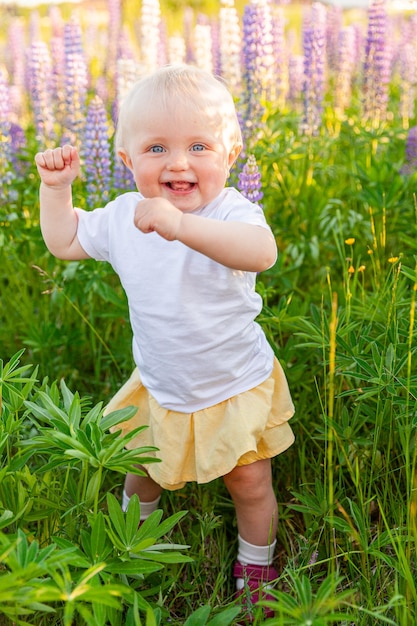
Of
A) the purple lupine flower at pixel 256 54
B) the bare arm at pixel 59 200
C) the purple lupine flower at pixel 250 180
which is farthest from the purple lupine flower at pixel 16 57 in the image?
the bare arm at pixel 59 200

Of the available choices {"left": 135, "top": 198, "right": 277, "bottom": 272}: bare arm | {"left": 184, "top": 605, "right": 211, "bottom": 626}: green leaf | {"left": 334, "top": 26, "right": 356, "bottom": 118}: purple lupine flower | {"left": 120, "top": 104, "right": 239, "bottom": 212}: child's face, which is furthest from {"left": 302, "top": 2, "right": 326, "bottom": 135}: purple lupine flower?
{"left": 184, "top": 605, "right": 211, "bottom": 626}: green leaf

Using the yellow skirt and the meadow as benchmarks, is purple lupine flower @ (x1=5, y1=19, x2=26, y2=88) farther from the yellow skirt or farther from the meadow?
the yellow skirt

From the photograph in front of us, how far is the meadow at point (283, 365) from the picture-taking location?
62.4 inches

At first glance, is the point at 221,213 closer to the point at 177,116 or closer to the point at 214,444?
the point at 177,116

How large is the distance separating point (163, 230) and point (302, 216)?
180 cm

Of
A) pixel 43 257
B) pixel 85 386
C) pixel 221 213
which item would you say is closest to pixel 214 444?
pixel 221 213

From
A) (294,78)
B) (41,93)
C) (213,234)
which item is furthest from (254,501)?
(294,78)

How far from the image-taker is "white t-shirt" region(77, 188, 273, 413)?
1881 millimetres

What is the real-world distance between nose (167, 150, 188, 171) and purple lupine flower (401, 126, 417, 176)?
1.99m

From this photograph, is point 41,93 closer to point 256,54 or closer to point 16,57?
point 256,54

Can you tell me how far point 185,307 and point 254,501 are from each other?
595 mm

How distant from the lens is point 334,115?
4.49 meters

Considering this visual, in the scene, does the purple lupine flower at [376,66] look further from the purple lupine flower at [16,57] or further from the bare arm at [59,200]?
the purple lupine flower at [16,57]

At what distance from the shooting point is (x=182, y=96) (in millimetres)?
1752
